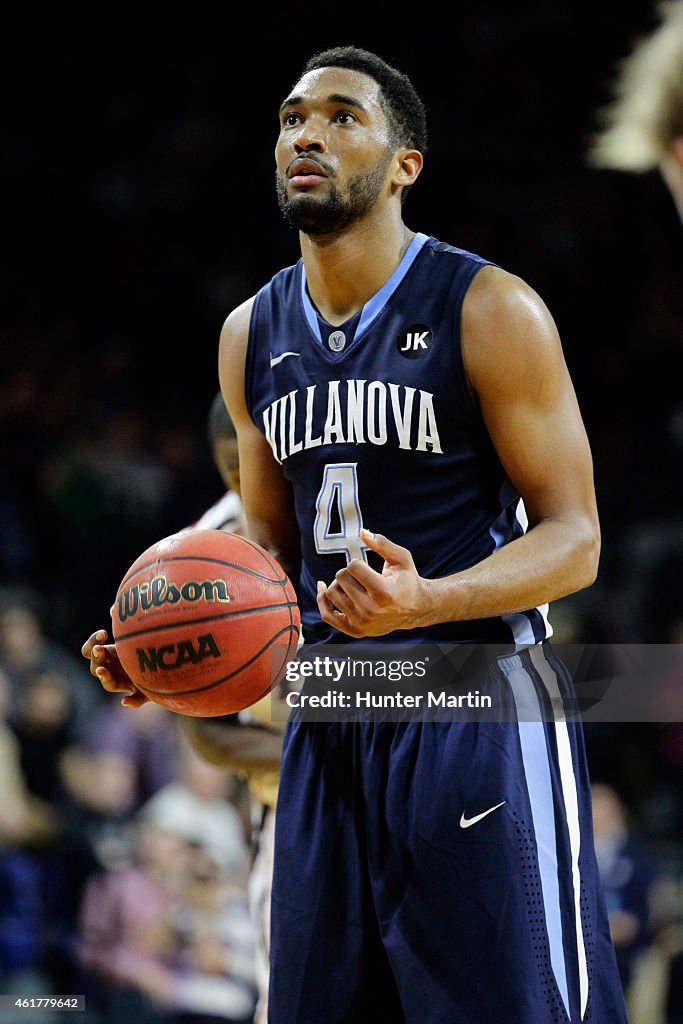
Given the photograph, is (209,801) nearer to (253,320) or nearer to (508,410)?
(253,320)

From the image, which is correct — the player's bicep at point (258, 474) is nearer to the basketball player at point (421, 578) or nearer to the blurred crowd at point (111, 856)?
the basketball player at point (421, 578)

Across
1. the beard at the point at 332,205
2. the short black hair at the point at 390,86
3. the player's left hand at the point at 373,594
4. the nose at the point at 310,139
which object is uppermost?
the short black hair at the point at 390,86

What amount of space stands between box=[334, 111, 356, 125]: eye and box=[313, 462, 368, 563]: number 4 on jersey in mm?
728

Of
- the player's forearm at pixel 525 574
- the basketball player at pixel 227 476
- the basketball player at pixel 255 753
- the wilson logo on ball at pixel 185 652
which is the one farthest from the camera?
the basketball player at pixel 227 476

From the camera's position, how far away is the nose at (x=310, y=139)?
2709 millimetres

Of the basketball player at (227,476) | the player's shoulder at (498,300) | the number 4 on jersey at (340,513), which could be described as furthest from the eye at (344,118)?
the basketball player at (227,476)

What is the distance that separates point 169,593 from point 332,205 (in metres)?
0.87

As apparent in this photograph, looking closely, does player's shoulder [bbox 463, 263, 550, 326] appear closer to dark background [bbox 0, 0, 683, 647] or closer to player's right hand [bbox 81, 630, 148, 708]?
player's right hand [bbox 81, 630, 148, 708]

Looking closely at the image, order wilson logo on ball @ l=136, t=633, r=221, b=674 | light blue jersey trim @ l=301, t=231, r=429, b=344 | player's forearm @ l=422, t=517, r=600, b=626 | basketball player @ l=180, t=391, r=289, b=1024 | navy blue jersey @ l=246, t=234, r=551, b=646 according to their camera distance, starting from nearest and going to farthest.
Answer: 1. player's forearm @ l=422, t=517, r=600, b=626
2. wilson logo on ball @ l=136, t=633, r=221, b=674
3. navy blue jersey @ l=246, t=234, r=551, b=646
4. light blue jersey trim @ l=301, t=231, r=429, b=344
5. basketball player @ l=180, t=391, r=289, b=1024

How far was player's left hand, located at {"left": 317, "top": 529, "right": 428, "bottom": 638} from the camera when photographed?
2.13 meters

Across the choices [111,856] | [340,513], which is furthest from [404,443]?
[111,856]

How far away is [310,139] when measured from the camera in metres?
2.71

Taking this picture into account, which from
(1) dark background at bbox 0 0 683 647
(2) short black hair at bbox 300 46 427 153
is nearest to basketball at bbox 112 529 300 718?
(2) short black hair at bbox 300 46 427 153

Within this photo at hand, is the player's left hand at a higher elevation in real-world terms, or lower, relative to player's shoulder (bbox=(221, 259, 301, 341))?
lower
